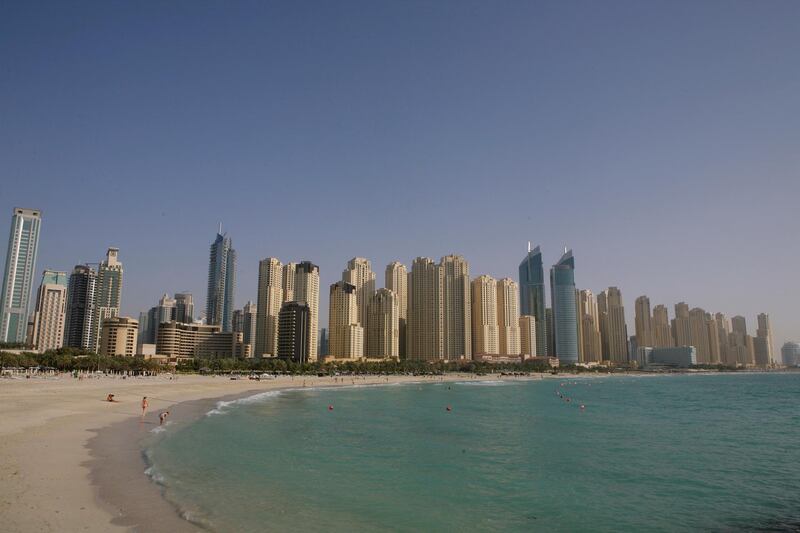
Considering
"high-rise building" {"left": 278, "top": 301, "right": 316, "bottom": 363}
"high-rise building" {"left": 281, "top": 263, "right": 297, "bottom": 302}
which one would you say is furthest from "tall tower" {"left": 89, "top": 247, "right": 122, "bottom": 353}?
"high-rise building" {"left": 278, "top": 301, "right": 316, "bottom": 363}

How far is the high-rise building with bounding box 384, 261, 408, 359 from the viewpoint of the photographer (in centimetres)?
19262

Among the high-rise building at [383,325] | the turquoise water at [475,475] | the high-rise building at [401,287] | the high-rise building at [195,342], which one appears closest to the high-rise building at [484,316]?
the high-rise building at [401,287]

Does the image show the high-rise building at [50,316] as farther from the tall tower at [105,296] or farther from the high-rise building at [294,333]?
the high-rise building at [294,333]

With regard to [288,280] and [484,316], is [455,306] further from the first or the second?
[288,280]

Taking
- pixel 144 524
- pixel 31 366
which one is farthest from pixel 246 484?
pixel 31 366

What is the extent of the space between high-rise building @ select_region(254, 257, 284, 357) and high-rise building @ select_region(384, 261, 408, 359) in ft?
121

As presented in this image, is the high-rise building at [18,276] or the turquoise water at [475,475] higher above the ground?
the high-rise building at [18,276]

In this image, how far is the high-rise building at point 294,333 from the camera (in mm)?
156750

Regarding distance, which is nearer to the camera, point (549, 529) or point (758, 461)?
point (549, 529)

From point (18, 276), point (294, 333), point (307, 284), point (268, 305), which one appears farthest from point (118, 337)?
point (18, 276)

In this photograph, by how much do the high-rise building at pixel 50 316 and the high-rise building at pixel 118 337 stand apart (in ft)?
115

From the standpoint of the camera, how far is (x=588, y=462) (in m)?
26.4

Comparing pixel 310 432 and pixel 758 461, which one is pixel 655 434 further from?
pixel 310 432

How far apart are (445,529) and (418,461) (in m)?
10.4
